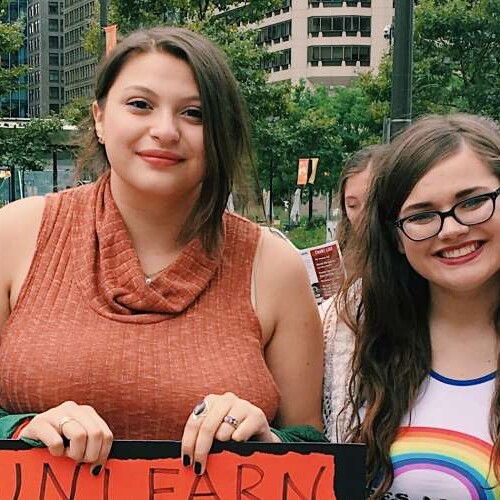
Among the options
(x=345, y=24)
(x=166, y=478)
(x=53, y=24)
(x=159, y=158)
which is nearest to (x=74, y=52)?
(x=53, y=24)

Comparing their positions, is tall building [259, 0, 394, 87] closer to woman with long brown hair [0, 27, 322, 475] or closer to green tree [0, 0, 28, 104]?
green tree [0, 0, 28, 104]

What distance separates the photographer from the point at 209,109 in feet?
6.01

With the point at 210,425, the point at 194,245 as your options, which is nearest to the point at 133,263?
the point at 194,245

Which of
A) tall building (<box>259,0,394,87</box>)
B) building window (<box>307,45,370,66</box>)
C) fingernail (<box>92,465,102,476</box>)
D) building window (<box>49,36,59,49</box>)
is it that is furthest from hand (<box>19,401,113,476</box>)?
building window (<box>49,36,59,49</box>)

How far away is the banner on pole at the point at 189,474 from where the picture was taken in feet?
5.37

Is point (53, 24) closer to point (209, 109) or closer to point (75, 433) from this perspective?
point (209, 109)

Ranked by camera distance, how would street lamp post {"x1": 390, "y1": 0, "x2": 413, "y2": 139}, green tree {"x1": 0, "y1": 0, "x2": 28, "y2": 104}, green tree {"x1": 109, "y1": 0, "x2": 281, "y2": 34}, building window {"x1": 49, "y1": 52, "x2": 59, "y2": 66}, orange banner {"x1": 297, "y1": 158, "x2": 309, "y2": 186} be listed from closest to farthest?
street lamp post {"x1": 390, "y1": 0, "x2": 413, "y2": 139} < green tree {"x1": 109, "y1": 0, "x2": 281, "y2": 34} < green tree {"x1": 0, "y1": 0, "x2": 28, "y2": 104} < orange banner {"x1": 297, "y1": 158, "x2": 309, "y2": 186} < building window {"x1": 49, "y1": 52, "x2": 59, "y2": 66}

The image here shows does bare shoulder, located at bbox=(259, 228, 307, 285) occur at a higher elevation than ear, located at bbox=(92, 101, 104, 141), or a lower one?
lower

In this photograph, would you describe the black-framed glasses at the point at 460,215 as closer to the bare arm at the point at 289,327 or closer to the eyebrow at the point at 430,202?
the eyebrow at the point at 430,202

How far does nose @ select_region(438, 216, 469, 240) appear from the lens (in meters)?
1.90

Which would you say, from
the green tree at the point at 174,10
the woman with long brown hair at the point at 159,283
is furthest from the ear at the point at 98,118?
the green tree at the point at 174,10

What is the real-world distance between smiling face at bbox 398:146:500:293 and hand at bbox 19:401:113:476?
85 cm

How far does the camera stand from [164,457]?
1.65 m

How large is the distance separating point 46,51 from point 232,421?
11620 centimetres
